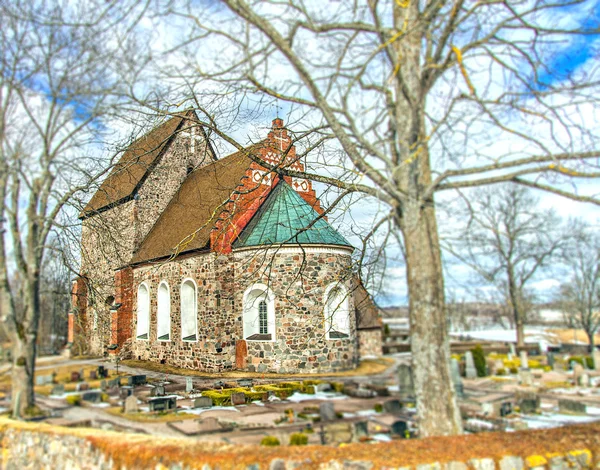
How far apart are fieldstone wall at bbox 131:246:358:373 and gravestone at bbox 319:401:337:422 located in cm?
92

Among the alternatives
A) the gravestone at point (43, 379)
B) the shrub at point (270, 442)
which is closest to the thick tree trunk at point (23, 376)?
the gravestone at point (43, 379)

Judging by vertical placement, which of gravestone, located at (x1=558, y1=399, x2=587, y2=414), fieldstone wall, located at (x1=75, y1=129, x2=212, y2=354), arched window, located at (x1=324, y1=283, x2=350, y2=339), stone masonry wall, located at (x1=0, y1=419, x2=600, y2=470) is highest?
fieldstone wall, located at (x1=75, y1=129, x2=212, y2=354)

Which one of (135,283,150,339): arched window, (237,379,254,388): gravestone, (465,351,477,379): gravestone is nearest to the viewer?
(465,351,477,379): gravestone

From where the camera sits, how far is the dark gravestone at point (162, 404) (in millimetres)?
4379

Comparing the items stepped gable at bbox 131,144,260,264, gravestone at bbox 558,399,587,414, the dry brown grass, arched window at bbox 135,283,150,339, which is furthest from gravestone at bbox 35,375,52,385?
gravestone at bbox 558,399,587,414

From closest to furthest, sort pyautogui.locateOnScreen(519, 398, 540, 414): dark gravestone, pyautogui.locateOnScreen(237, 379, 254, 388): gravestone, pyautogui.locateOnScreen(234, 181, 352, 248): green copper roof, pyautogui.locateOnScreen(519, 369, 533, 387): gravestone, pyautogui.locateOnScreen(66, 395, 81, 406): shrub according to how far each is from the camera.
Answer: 1. pyautogui.locateOnScreen(66, 395, 81, 406): shrub
2. pyautogui.locateOnScreen(519, 398, 540, 414): dark gravestone
3. pyautogui.locateOnScreen(519, 369, 533, 387): gravestone
4. pyautogui.locateOnScreen(237, 379, 254, 388): gravestone
5. pyautogui.locateOnScreen(234, 181, 352, 248): green copper roof

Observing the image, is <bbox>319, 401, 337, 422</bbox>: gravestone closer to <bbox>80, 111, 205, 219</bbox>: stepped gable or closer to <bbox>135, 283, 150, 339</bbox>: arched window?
<bbox>135, 283, 150, 339</bbox>: arched window

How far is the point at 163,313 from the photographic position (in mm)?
6523

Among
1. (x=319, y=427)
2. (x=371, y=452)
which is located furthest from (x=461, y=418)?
(x=319, y=427)

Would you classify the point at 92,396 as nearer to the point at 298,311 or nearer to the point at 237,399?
the point at 237,399

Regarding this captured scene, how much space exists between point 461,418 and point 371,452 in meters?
1.00

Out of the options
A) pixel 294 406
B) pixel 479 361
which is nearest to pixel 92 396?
pixel 294 406

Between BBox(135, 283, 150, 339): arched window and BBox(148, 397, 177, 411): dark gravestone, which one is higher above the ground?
BBox(135, 283, 150, 339): arched window

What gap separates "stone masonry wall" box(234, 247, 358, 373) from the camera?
20.2 feet
